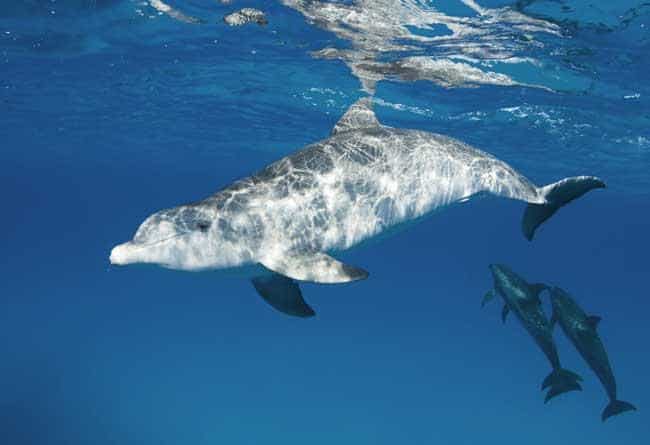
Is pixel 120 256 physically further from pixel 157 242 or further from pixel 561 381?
pixel 561 381

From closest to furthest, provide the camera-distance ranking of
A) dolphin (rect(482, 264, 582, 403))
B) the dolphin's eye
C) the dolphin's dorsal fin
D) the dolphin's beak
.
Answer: the dolphin's beak → the dolphin's eye → the dolphin's dorsal fin → dolphin (rect(482, 264, 582, 403))

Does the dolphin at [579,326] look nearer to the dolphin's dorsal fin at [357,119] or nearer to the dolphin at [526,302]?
the dolphin at [526,302]

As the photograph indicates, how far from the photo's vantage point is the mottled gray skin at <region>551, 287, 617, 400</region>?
9.00 meters

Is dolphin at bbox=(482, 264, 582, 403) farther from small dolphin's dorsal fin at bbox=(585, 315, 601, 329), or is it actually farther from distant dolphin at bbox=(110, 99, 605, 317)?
distant dolphin at bbox=(110, 99, 605, 317)

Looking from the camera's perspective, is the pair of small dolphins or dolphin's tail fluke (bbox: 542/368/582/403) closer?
the pair of small dolphins

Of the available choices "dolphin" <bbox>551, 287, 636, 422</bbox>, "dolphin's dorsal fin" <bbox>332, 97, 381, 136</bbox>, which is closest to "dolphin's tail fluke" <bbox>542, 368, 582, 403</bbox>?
"dolphin" <bbox>551, 287, 636, 422</bbox>

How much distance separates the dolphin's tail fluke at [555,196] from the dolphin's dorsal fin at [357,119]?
2.51 meters

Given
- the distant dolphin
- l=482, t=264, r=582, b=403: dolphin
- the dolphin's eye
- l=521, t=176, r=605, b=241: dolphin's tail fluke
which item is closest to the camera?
the distant dolphin

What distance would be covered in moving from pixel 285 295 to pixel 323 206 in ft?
3.59

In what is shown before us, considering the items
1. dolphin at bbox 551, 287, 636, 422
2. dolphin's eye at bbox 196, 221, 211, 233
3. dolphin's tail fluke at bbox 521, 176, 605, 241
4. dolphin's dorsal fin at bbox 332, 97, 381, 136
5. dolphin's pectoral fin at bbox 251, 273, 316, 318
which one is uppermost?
dolphin's dorsal fin at bbox 332, 97, 381, 136

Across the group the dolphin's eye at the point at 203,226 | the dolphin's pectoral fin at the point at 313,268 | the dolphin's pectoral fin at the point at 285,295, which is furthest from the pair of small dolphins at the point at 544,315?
the dolphin's eye at the point at 203,226

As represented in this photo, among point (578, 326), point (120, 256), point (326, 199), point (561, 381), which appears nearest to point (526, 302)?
point (578, 326)

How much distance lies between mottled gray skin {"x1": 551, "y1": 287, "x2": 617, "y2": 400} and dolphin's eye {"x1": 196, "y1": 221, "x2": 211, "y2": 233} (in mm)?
6654

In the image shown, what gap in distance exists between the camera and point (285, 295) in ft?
18.5
